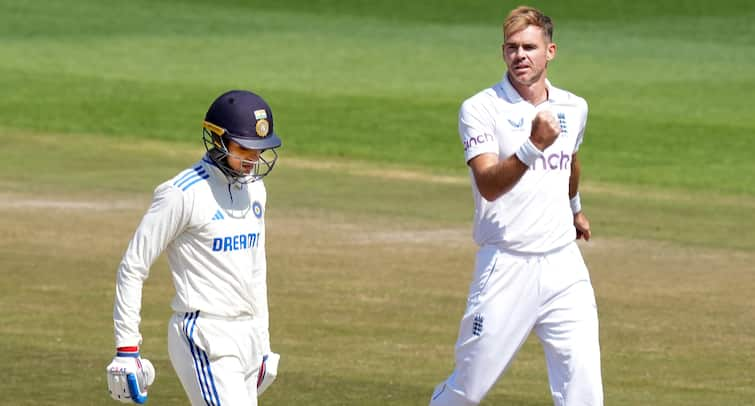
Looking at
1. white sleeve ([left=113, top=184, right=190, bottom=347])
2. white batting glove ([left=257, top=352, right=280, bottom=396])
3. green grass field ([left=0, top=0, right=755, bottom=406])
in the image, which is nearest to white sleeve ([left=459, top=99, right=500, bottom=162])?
white batting glove ([left=257, top=352, right=280, bottom=396])

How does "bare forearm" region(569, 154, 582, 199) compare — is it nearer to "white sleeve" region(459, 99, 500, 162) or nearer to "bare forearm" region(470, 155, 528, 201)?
"white sleeve" region(459, 99, 500, 162)

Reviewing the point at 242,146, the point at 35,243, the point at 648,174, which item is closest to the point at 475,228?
the point at 242,146

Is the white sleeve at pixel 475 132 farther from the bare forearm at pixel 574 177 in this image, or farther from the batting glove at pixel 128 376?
the batting glove at pixel 128 376

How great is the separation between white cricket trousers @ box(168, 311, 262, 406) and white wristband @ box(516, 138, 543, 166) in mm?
1416

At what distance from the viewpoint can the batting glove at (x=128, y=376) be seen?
7914mm

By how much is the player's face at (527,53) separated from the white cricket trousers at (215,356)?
6.18 feet

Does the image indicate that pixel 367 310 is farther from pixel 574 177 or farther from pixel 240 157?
pixel 240 157

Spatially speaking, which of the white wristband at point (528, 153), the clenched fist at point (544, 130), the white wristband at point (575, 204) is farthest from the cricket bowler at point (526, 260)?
Answer: the white wristband at point (575, 204)

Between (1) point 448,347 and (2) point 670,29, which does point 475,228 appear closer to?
(1) point 448,347

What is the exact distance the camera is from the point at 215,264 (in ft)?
26.9

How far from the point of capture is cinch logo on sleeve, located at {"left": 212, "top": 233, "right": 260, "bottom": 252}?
820 cm

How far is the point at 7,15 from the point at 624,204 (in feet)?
89.2

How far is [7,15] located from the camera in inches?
1793

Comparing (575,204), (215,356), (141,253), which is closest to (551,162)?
(575,204)
